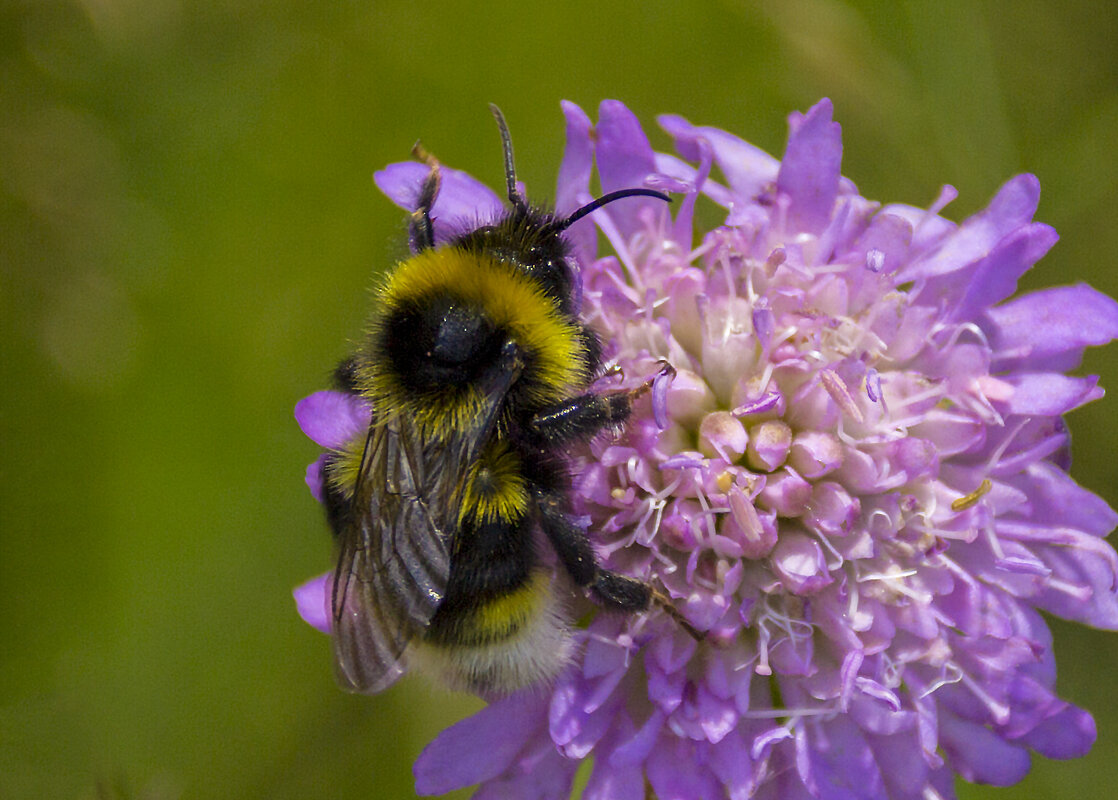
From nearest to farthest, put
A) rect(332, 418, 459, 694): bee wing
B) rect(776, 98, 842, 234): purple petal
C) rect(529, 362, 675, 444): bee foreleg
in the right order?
rect(332, 418, 459, 694): bee wing
rect(529, 362, 675, 444): bee foreleg
rect(776, 98, 842, 234): purple petal

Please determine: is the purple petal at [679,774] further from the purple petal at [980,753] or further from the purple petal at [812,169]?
the purple petal at [812,169]

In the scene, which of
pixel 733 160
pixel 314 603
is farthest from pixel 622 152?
pixel 314 603

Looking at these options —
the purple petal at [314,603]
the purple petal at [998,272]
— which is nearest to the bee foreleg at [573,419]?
the purple petal at [314,603]

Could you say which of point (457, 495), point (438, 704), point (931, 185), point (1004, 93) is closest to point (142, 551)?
point (438, 704)

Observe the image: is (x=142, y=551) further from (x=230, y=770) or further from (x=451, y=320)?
(x=451, y=320)

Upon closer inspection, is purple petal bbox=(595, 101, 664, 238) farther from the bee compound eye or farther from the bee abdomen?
the bee abdomen

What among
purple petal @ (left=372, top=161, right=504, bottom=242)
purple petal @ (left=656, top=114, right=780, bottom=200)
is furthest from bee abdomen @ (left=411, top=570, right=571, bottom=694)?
purple petal @ (left=656, top=114, right=780, bottom=200)

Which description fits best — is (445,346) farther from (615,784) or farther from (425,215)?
(615,784)
